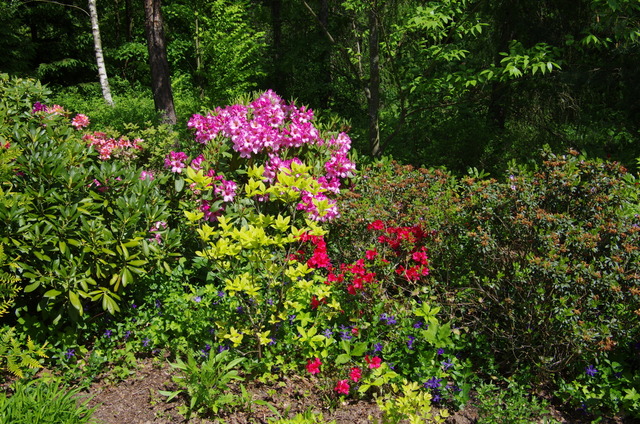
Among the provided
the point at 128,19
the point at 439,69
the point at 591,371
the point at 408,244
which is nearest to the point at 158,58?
the point at 439,69

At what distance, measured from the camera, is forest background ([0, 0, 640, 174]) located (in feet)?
17.7

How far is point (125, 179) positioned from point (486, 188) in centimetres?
244

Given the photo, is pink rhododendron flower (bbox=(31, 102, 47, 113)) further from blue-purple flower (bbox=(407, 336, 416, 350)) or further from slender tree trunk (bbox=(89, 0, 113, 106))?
slender tree trunk (bbox=(89, 0, 113, 106))

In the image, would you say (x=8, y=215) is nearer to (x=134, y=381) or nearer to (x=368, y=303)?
(x=134, y=381)

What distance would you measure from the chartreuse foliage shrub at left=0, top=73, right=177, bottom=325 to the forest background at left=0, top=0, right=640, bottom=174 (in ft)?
4.90

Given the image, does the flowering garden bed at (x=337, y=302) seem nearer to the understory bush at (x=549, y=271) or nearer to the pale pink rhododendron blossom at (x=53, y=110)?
the understory bush at (x=549, y=271)

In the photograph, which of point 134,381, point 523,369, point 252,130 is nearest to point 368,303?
point 523,369

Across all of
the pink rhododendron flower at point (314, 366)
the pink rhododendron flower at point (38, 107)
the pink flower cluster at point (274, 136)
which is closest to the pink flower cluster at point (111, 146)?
the pink rhododendron flower at point (38, 107)

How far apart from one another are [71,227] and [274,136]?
70.5 inches

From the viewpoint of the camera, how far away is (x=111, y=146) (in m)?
4.08

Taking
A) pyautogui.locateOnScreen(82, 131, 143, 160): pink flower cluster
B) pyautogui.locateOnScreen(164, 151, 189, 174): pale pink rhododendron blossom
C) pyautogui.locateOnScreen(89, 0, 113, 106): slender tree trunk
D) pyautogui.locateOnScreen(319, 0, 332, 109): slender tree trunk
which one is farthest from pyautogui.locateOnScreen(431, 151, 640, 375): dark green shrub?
pyautogui.locateOnScreen(89, 0, 113, 106): slender tree trunk

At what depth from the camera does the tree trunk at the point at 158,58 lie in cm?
787

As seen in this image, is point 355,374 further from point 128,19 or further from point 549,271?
point 128,19

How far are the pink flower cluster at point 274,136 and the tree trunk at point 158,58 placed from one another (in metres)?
3.89
